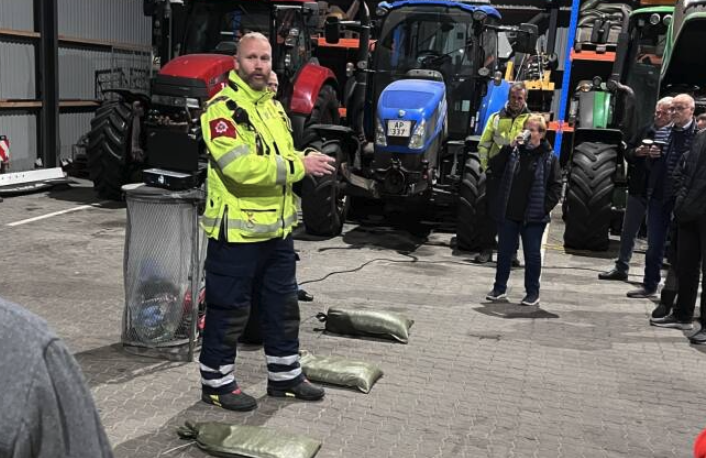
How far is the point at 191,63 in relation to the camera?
8.73 meters

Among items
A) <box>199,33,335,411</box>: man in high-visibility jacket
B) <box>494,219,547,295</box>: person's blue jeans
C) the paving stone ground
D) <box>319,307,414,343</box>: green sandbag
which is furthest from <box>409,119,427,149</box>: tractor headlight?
<box>199,33,335,411</box>: man in high-visibility jacket

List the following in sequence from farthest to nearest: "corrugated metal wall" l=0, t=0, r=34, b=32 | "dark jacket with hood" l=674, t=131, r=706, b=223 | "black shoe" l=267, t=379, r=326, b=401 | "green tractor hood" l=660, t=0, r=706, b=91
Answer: "corrugated metal wall" l=0, t=0, r=34, b=32 → "green tractor hood" l=660, t=0, r=706, b=91 → "dark jacket with hood" l=674, t=131, r=706, b=223 → "black shoe" l=267, t=379, r=326, b=401

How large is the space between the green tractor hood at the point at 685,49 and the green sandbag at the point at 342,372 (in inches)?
206

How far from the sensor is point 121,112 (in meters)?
9.55

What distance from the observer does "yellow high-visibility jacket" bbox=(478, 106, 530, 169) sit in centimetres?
659

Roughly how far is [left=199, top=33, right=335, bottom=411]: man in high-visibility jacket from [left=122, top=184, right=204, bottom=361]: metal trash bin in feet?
2.17

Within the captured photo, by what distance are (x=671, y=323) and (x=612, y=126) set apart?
13.8ft

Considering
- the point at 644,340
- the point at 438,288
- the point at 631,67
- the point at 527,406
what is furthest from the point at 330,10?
the point at 527,406

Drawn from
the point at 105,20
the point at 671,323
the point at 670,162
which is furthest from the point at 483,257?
the point at 105,20

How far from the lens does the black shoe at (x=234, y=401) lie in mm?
3869

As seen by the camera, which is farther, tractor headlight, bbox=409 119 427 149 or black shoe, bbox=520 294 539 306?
tractor headlight, bbox=409 119 427 149

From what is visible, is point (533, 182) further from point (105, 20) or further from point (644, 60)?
point (105, 20)

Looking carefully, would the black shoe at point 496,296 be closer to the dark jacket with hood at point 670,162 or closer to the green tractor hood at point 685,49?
the dark jacket with hood at point 670,162

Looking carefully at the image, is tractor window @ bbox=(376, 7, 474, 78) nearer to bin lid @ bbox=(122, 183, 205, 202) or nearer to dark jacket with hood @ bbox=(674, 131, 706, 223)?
dark jacket with hood @ bbox=(674, 131, 706, 223)
